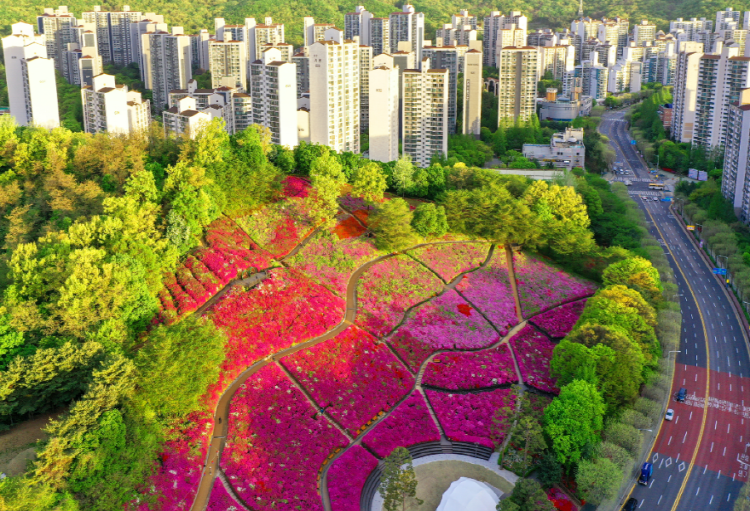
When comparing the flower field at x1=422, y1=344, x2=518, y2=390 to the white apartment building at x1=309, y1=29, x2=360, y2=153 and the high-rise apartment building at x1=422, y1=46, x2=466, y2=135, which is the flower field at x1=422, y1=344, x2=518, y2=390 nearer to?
the white apartment building at x1=309, y1=29, x2=360, y2=153

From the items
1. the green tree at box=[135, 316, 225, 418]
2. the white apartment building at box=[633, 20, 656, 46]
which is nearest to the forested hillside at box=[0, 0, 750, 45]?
the white apartment building at box=[633, 20, 656, 46]

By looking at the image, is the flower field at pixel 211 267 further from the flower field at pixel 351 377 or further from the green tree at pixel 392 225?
the green tree at pixel 392 225

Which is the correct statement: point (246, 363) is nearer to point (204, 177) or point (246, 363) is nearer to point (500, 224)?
point (204, 177)

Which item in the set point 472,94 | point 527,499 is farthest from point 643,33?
point 527,499

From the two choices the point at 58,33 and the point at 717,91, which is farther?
the point at 58,33

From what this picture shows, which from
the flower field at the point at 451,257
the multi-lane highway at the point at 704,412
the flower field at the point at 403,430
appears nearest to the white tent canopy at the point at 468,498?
the flower field at the point at 403,430

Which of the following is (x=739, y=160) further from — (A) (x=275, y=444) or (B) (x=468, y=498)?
(A) (x=275, y=444)

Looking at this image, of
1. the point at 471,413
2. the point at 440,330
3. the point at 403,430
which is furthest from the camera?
the point at 440,330
